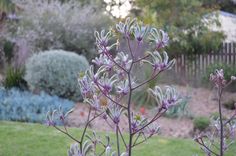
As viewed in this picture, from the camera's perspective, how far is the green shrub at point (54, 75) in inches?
414

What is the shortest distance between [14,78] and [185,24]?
595cm

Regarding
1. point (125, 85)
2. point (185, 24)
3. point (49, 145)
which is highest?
point (185, 24)

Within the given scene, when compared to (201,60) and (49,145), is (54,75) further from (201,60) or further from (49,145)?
(201,60)

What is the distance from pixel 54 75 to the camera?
1056cm

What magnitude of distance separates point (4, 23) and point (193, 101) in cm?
946

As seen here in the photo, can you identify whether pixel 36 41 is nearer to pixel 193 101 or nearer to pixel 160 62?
pixel 193 101

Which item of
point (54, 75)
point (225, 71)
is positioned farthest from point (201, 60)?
point (54, 75)

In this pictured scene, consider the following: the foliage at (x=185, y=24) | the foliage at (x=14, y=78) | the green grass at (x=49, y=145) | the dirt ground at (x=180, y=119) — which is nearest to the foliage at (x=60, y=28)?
the foliage at (x=185, y=24)

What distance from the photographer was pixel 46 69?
10586mm

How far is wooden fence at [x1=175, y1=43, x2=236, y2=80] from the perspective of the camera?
14.1 metres

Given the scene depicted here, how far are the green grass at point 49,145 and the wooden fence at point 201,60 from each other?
306 inches

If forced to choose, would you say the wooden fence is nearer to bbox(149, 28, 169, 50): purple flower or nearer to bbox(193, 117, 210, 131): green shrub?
bbox(193, 117, 210, 131): green shrub

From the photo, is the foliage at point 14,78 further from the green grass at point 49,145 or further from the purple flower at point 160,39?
the purple flower at point 160,39

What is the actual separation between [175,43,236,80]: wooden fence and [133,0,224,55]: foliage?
182mm
